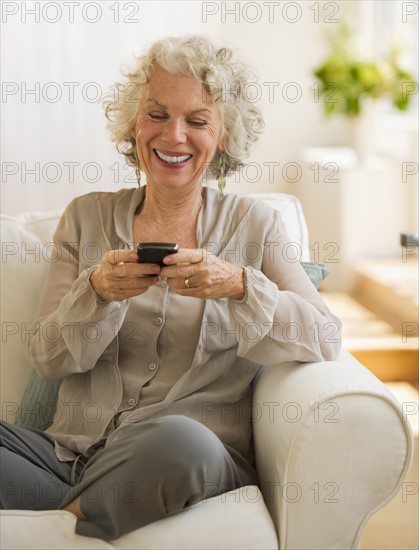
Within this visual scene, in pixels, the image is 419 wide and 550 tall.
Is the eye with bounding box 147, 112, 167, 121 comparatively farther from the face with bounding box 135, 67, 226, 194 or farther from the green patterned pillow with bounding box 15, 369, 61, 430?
the green patterned pillow with bounding box 15, 369, 61, 430

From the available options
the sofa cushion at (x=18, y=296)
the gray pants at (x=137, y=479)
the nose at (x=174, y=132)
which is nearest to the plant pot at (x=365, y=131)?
the sofa cushion at (x=18, y=296)

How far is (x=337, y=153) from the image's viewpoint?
5004 mm

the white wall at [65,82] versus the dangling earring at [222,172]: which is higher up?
the white wall at [65,82]

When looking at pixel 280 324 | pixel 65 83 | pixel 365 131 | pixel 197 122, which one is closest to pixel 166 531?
pixel 280 324

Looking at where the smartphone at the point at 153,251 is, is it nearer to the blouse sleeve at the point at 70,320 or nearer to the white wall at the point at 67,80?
the blouse sleeve at the point at 70,320

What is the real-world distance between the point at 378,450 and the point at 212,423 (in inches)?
Answer: 14.6

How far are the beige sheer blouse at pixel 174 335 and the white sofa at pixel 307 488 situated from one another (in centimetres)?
14

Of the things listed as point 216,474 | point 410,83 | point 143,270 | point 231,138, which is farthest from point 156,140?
point 410,83

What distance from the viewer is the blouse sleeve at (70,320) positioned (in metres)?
1.73

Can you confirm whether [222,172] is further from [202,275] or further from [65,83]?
A: [65,83]

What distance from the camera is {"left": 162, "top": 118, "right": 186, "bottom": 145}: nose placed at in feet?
6.03

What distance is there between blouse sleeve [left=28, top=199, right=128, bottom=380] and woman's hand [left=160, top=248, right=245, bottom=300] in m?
0.17

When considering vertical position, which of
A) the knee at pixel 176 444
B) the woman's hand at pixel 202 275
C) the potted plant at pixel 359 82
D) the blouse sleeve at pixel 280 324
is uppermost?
the potted plant at pixel 359 82

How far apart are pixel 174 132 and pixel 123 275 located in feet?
1.24
